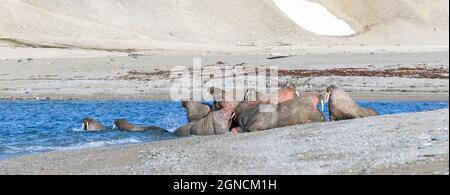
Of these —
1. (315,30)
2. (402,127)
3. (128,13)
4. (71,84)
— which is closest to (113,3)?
(128,13)

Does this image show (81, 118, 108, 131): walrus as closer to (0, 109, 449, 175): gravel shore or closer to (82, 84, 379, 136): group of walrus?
(82, 84, 379, 136): group of walrus

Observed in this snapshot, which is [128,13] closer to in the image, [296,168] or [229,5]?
[229,5]

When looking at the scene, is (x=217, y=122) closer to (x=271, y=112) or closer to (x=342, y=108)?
(x=271, y=112)

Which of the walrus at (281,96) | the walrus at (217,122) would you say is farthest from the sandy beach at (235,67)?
the walrus at (281,96)

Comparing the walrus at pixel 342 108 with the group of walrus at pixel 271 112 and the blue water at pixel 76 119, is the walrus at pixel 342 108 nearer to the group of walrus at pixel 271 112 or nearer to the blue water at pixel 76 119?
the group of walrus at pixel 271 112

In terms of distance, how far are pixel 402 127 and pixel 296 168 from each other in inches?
126

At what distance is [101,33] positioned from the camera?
201 feet

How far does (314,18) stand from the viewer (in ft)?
255

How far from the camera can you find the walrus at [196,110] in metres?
21.0

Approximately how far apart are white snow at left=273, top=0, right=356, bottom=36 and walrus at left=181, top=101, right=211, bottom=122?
52.5 metres

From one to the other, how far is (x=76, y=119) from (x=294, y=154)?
1366 cm

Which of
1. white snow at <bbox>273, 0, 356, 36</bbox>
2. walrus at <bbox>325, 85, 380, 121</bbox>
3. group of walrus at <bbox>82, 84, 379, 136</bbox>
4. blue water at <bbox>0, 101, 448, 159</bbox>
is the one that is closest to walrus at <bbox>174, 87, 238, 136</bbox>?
group of walrus at <bbox>82, 84, 379, 136</bbox>

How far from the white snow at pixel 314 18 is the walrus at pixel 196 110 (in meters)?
52.5

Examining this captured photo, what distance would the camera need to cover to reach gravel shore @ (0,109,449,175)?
35.4 feet
